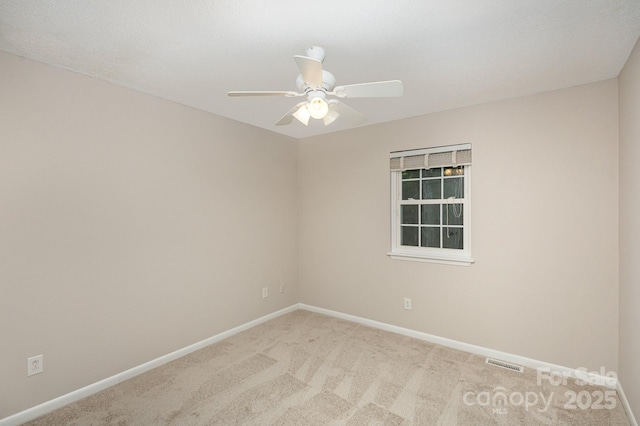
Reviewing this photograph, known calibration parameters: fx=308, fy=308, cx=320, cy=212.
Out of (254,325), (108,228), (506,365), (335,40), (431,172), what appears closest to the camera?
(335,40)

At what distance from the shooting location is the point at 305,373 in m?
2.69

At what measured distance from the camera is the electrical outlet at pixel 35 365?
213 cm

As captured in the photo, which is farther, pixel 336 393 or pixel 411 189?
pixel 411 189

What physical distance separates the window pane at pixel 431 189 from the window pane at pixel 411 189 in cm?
7

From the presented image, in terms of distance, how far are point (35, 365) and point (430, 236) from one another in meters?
3.60

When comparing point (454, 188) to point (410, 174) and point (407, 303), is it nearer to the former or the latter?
point (410, 174)

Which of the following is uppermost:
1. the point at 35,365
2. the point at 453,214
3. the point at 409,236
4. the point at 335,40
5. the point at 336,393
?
the point at 335,40

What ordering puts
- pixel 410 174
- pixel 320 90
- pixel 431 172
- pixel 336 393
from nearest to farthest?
pixel 320 90, pixel 336 393, pixel 431 172, pixel 410 174

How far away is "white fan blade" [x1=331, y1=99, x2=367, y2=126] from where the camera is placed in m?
2.04

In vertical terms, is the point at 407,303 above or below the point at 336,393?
above

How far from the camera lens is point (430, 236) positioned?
11.4ft

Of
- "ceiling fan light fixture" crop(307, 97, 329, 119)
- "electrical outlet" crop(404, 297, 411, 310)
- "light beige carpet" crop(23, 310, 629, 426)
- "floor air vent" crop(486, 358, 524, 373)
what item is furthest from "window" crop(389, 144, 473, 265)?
"ceiling fan light fixture" crop(307, 97, 329, 119)

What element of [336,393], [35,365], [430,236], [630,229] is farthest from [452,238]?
[35,365]

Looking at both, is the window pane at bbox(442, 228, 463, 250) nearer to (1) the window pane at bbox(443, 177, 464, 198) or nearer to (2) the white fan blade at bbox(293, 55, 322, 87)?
(1) the window pane at bbox(443, 177, 464, 198)
